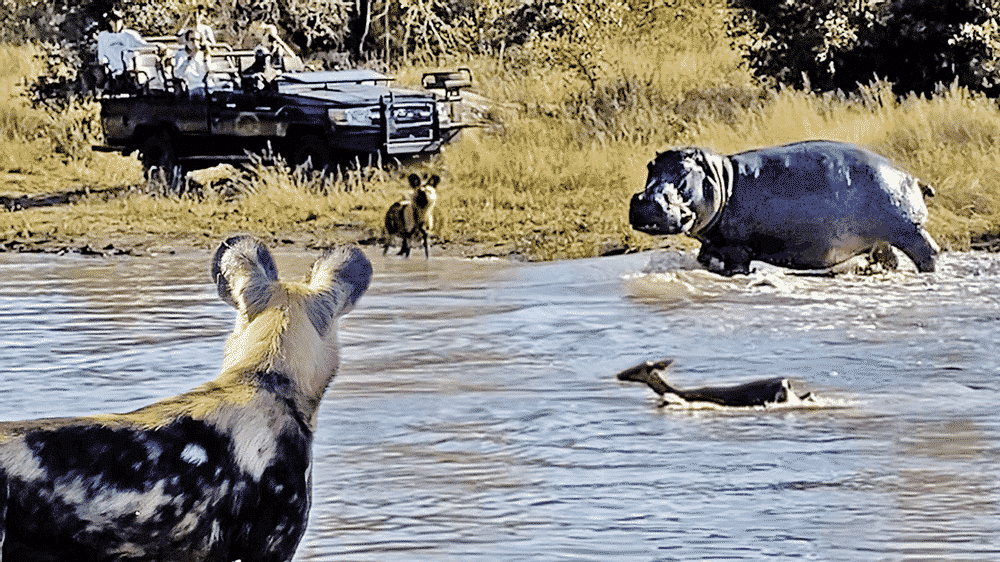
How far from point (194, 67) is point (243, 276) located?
1542 cm

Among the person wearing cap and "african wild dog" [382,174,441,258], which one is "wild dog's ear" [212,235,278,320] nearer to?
"african wild dog" [382,174,441,258]

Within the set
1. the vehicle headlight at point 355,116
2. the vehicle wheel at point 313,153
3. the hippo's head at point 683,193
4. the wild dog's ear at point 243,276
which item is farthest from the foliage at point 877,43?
the wild dog's ear at point 243,276

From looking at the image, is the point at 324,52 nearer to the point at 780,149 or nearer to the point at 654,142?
the point at 654,142

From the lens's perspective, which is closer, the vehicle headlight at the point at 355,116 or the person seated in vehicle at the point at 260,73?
the vehicle headlight at the point at 355,116

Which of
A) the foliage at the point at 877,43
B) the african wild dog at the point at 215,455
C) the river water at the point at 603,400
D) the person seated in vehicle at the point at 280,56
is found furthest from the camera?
the foliage at the point at 877,43

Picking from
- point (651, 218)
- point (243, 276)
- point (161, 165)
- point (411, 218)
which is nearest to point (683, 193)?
point (651, 218)

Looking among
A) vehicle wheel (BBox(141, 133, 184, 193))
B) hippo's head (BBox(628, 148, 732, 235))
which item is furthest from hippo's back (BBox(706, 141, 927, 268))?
vehicle wheel (BBox(141, 133, 184, 193))

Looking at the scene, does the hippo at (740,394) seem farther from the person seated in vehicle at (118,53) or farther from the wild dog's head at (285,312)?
the person seated in vehicle at (118,53)

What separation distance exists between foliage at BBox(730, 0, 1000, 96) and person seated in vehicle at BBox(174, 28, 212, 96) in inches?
253

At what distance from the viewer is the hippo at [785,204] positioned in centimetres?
1192

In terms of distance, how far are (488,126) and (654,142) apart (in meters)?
2.84

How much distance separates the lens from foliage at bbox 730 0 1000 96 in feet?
66.3

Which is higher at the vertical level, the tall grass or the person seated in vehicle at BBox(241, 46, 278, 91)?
the person seated in vehicle at BBox(241, 46, 278, 91)

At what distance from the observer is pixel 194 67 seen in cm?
1941
